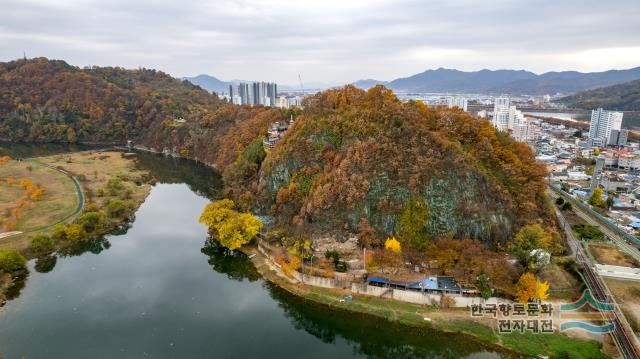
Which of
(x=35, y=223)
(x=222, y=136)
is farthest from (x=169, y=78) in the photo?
(x=35, y=223)

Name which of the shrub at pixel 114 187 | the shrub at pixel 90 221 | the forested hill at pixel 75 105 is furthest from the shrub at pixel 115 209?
the forested hill at pixel 75 105

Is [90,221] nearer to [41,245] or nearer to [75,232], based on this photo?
[75,232]

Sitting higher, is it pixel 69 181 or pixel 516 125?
pixel 516 125

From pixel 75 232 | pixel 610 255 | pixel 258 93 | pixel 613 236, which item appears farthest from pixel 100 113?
pixel 610 255

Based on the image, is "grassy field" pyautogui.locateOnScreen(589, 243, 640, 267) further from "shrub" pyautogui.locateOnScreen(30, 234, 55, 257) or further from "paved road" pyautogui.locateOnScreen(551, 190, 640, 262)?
"shrub" pyautogui.locateOnScreen(30, 234, 55, 257)

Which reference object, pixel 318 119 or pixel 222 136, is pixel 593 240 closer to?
pixel 318 119

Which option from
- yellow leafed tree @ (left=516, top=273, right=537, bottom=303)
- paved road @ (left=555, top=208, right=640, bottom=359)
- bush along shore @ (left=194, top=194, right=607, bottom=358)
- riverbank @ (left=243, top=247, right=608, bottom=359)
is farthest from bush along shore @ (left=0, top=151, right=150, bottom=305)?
paved road @ (left=555, top=208, right=640, bottom=359)

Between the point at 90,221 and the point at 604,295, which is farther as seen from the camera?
the point at 90,221
